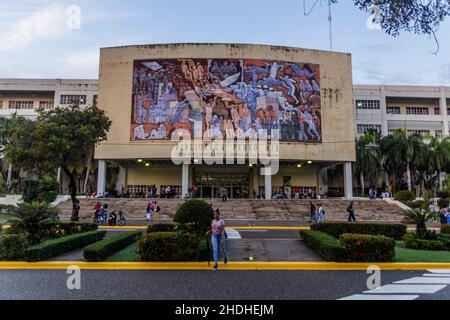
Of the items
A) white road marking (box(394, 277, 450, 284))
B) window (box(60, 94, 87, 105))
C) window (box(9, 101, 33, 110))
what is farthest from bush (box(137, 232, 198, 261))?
window (box(9, 101, 33, 110))

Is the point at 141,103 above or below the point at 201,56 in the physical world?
below

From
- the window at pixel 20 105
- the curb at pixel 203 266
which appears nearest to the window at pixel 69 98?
the window at pixel 20 105

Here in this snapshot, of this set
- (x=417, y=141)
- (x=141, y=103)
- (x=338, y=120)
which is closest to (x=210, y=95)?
(x=141, y=103)

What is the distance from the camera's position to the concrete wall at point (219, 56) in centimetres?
3450

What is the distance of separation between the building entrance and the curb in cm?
3072

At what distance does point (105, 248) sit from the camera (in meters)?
9.55

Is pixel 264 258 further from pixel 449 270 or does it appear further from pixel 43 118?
pixel 43 118

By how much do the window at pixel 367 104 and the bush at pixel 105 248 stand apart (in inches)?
1622

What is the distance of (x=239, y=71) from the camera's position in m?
35.0

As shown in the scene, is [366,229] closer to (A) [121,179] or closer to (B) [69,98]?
(A) [121,179]

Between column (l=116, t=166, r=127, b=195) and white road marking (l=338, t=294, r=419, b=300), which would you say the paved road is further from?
column (l=116, t=166, r=127, b=195)

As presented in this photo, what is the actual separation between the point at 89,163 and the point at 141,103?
9.72m

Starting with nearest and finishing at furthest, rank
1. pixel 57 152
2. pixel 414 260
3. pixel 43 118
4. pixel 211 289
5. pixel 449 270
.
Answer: pixel 211 289 → pixel 449 270 → pixel 414 260 → pixel 57 152 → pixel 43 118

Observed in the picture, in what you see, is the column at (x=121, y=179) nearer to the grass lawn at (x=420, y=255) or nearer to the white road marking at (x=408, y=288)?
the grass lawn at (x=420, y=255)
